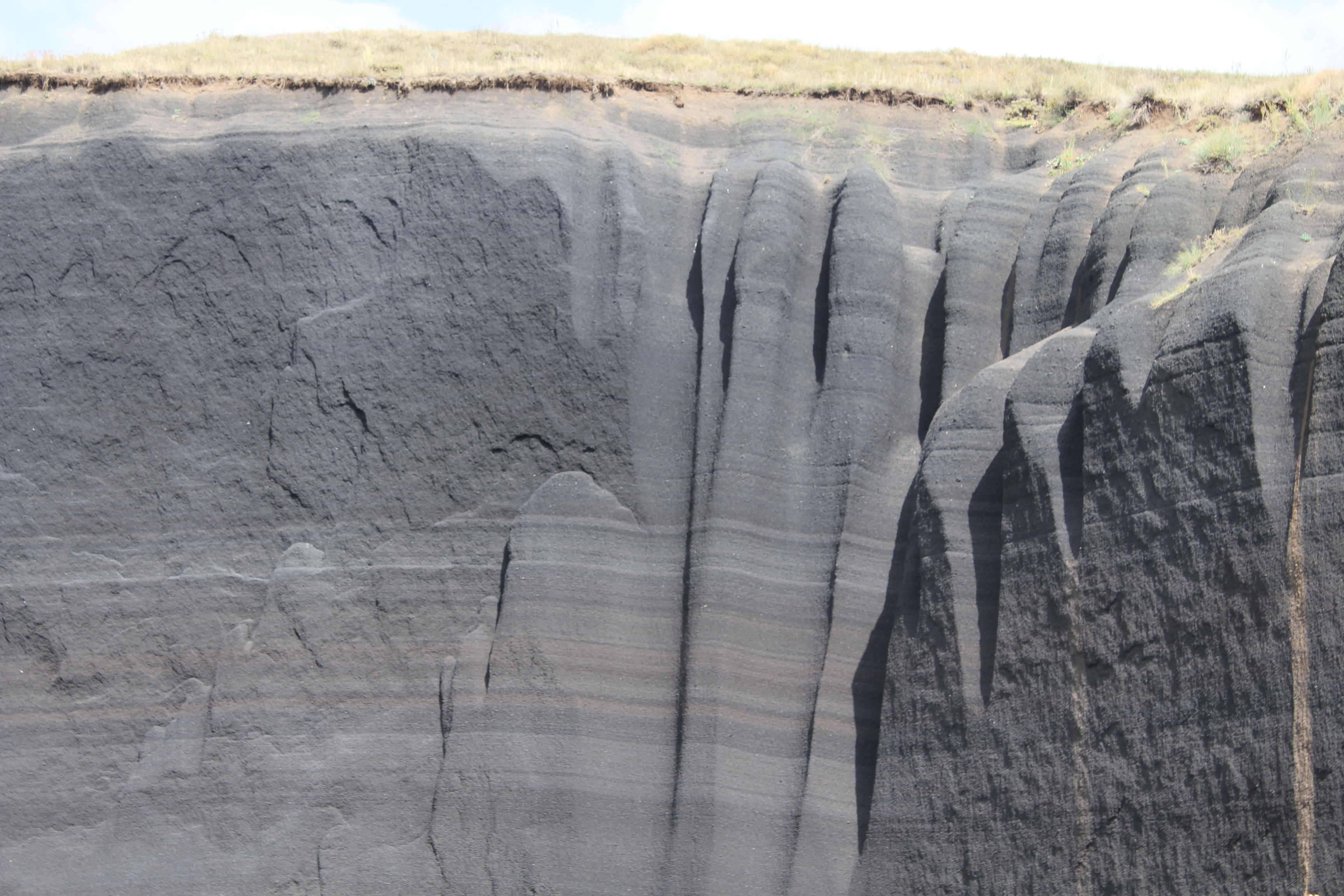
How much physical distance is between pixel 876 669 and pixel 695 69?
7.80m

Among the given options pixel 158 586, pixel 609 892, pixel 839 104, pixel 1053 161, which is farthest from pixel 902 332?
pixel 158 586

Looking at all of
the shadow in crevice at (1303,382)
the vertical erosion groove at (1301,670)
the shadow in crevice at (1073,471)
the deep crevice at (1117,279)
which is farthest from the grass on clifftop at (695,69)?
the vertical erosion groove at (1301,670)

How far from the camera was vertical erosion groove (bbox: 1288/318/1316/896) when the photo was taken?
196 inches

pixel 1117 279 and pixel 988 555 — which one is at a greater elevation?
pixel 1117 279

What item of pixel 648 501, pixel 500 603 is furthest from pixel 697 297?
pixel 500 603

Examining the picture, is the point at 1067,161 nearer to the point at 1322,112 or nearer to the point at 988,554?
the point at 1322,112

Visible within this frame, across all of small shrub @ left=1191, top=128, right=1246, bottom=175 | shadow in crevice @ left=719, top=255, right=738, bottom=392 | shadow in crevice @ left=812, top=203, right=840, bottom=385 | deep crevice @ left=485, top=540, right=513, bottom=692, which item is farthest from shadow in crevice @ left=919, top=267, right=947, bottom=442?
deep crevice @ left=485, top=540, right=513, bottom=692

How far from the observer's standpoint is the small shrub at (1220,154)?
8.08m

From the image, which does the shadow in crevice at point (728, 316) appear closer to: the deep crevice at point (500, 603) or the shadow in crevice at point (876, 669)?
the shadow in crevice at point (876, 669)

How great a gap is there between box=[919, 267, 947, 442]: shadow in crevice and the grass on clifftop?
300 centimetres

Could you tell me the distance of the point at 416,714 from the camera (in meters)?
8.05

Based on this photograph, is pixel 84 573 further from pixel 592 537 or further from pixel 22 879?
pixel 592 537

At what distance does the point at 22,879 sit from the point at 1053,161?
10.7 m

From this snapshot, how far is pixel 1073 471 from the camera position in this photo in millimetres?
6410
